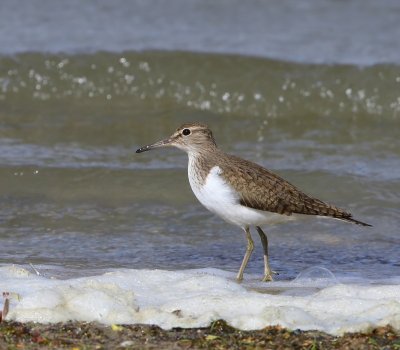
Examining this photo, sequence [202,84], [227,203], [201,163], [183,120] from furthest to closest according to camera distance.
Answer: [202,84] < [183,120] < [201,163] < [227,203]

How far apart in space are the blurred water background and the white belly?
1.58 ft

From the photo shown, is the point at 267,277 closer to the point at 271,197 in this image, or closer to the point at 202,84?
the point at 271,197

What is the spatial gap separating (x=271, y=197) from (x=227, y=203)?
0.32 metres

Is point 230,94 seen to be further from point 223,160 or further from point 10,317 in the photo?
point 10,317

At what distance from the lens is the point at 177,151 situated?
10570 mm

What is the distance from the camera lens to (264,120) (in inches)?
480

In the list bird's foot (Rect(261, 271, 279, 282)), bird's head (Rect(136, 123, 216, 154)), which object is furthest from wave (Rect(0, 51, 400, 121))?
bird's foot (Rect(261, 271, 279, 282))

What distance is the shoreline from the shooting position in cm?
500

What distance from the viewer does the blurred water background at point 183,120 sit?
7879 millimetres

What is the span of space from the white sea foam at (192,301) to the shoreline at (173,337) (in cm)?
8

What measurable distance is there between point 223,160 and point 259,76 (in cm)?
615

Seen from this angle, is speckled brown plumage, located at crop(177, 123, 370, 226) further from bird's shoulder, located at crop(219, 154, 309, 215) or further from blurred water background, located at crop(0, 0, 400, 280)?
blurred water background, located at crop(0, 0, 400, 280)

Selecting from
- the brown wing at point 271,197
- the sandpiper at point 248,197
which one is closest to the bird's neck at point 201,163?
the sandpiper at point 248,197

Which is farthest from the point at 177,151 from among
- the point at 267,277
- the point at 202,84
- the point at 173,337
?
the point at 173,337
